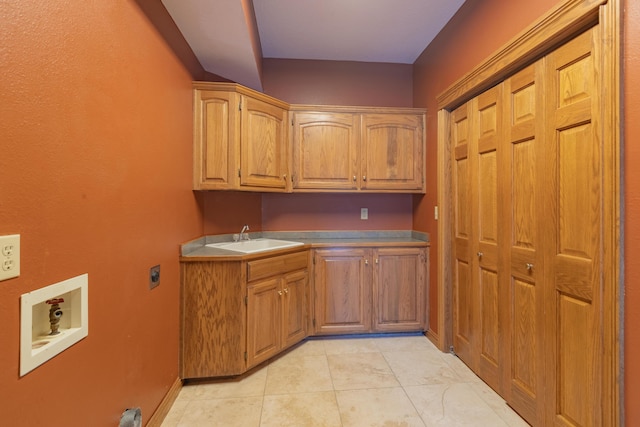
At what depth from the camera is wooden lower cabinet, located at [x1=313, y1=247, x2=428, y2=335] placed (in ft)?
8.48

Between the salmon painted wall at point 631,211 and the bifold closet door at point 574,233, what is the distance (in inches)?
3.1

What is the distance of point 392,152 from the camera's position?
2750mm

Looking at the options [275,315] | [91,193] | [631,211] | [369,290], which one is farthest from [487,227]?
[91,193]

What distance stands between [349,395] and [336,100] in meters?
2.62

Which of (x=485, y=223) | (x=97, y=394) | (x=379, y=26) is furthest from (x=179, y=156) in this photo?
(x=485, y=223)

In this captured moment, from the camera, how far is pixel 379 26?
7.93 feet

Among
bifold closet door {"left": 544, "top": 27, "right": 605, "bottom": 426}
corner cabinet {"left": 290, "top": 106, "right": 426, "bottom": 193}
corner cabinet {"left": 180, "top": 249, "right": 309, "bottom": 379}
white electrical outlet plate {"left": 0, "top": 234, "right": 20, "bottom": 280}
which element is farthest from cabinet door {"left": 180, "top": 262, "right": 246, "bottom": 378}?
bifold closet door {"left": 544, "top": 27, "right": 605, "bottom": 426}

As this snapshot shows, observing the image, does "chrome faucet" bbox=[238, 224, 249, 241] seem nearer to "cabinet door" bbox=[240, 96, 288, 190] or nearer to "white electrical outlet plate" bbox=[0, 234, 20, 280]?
"cabinet door" bbox=[240, 96, 288, 190]

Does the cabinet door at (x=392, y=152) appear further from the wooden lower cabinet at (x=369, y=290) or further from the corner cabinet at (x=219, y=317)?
the corner cabinet at (x=219, y=317)

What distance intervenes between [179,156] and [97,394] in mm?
1352

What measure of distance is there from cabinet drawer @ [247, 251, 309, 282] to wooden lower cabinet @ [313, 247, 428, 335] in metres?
0.19

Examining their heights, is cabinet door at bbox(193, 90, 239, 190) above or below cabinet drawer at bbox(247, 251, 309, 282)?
above

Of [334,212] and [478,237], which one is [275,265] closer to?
A: [334,212]

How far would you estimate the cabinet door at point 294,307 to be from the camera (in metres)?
2.29
